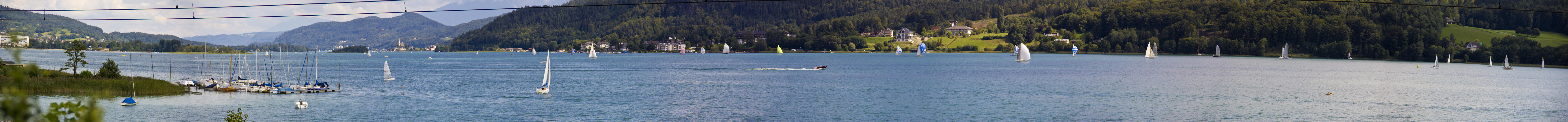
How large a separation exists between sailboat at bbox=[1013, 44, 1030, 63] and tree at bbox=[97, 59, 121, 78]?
94514 millimetres

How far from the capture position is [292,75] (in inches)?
2648

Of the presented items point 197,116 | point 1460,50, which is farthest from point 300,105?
point 1460,50

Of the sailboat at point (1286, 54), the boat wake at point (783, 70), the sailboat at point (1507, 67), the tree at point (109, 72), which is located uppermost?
the sailboat at point (1286, 54)

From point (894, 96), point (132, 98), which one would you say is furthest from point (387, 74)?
point (894, 96)

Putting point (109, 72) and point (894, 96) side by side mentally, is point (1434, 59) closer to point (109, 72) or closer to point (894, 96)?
point (894, 96)

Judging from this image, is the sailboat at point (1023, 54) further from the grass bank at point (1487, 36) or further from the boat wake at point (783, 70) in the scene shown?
the grass bank at point (1487, 36)

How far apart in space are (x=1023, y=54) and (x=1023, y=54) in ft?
0.27

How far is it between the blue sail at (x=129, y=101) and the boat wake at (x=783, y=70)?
2313 inches

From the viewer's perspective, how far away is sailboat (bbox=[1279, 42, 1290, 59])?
149 meters

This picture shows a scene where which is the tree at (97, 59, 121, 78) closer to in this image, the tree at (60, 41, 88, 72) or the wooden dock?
the tree at (60, 41, 88, 72)

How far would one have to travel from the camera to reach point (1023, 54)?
400 ft

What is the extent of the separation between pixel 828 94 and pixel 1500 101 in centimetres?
3628

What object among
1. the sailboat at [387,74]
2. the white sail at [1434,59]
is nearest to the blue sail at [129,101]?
the sailboat at [387,74]

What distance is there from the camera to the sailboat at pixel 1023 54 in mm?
120562
